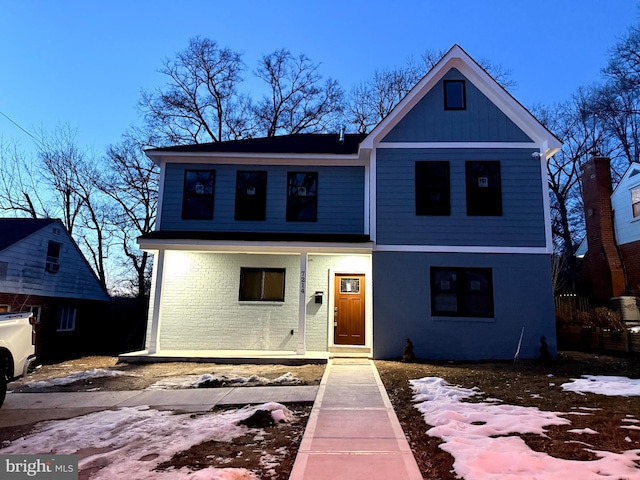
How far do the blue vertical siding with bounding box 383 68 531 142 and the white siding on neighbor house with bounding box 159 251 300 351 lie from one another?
4780 mm

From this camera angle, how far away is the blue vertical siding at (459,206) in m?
10.5

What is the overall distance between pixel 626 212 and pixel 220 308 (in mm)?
17292

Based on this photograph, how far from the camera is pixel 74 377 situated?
8383 mm

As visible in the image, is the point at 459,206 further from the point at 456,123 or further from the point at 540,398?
the point at 540,398

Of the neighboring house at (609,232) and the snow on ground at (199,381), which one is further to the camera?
the neighboring house at (609,232)

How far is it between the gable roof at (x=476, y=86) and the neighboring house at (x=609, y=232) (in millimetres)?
8562

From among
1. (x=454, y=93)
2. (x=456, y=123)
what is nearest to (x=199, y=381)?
(x=456, y=123)

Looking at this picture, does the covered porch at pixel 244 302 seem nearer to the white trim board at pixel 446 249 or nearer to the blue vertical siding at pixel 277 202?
→ the white trim board at pixel 446 249

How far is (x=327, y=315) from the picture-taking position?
11.1m

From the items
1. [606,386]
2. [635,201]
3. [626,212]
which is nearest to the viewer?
[606,386]

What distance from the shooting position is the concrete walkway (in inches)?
136

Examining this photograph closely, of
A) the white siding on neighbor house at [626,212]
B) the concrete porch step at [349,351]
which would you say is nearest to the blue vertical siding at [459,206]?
the concrete porch step at [349,351]

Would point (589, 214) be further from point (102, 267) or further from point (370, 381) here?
point (102, 267)

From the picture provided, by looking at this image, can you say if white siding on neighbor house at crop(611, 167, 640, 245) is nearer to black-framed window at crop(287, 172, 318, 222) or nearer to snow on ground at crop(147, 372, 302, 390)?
black-framed window at crop(287, 172, 318, 222)
